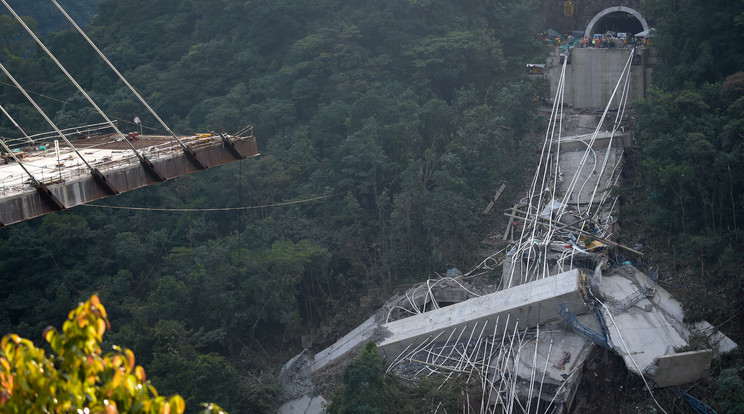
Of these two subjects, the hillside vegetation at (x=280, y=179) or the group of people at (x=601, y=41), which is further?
the group of people at (x=601, y=41)

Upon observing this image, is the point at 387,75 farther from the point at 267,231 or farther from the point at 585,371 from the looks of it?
the point at 585,371

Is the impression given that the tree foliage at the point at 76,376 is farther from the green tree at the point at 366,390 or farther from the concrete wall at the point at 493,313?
the concrete wall at the point at 493,313

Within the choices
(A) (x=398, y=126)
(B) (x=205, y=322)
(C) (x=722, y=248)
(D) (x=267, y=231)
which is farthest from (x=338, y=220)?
(C) (x=722, y=248)

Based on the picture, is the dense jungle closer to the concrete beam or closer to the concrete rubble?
the concrete rubble

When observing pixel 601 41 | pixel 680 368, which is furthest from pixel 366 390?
pixel 601 41

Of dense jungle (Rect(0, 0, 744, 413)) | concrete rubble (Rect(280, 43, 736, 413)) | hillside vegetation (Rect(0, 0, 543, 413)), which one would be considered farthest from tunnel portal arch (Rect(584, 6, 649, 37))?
concrete rubble (Rect(280, 43, 736, 413))

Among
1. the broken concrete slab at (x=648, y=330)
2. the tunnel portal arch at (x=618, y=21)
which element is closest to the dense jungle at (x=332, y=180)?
the broken concrete slab at (x=648, y=330)
